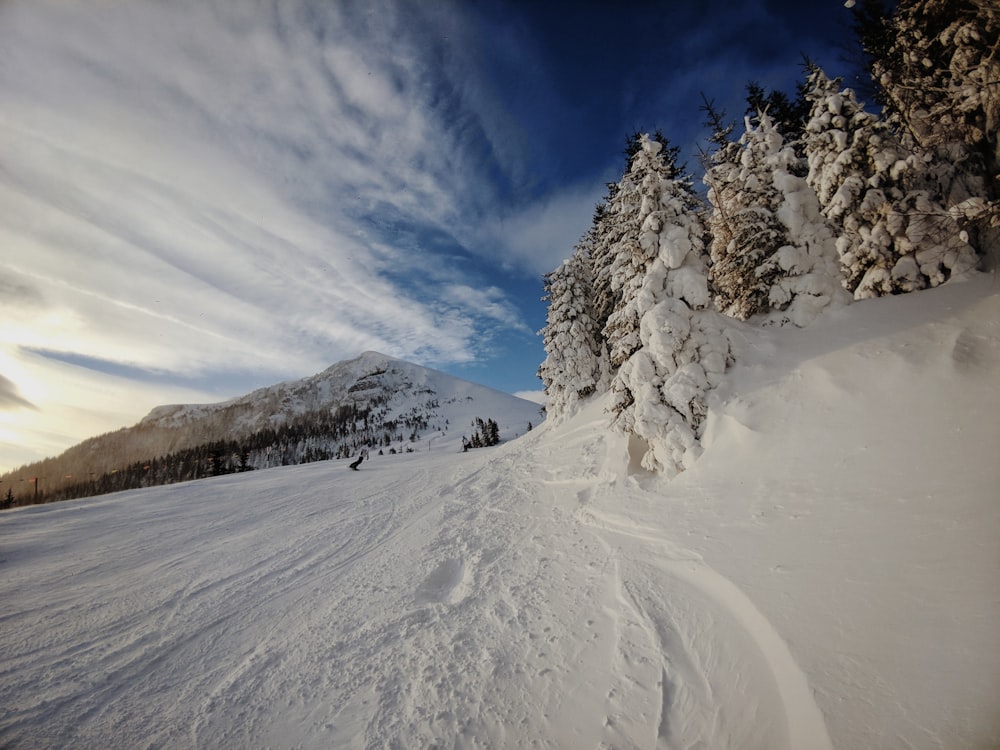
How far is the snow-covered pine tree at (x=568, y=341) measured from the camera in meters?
20.5

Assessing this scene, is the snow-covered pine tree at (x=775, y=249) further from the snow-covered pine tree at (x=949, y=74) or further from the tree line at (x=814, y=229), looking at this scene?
the snow-covered pine tree at (x=949, y=74)

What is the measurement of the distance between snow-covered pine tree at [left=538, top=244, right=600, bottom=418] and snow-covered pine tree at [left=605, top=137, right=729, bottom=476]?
8.67 metres

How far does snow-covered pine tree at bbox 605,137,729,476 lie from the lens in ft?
29.7

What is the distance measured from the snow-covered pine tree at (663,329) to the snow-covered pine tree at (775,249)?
9.34 feet

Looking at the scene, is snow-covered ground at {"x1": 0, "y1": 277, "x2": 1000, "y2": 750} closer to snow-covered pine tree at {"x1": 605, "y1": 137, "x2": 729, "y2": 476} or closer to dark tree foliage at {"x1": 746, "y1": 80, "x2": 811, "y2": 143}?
snow-covered pine tree at {"x1": 605, "y1": 137, "x2": 729, "y2": 476}

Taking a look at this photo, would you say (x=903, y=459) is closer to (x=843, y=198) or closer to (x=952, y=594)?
(x=952, y=594)

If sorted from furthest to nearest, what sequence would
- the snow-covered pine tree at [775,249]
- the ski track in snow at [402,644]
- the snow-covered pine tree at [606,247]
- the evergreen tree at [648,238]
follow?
the snow-covered pine tree at [606,247] < the snow-covered pine tree at [775,249] < the evergreen tree at [648,238] < the ski track in snow at [402,644]

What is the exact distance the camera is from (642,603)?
522 cm

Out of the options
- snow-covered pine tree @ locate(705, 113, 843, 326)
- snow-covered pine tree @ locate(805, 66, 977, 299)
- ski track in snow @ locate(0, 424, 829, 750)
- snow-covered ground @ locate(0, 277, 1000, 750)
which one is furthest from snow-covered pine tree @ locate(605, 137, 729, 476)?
snow-covered pine tree @ locate(805, 66, 977, 299)

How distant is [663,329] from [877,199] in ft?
26.3

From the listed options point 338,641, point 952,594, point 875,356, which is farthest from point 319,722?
point 875,356

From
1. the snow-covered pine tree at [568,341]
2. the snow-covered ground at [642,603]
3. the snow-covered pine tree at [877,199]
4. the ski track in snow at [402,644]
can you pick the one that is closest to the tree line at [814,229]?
the snow-covered pine tree at [877,199]

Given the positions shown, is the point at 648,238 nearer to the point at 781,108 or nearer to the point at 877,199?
the point at 877,199

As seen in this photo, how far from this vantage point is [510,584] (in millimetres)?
6398
